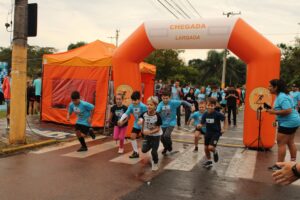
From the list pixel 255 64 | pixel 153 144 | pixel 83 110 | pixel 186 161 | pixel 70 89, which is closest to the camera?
pixel 153 144

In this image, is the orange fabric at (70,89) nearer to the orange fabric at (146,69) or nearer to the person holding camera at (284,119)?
the orange fabric at (146,69)

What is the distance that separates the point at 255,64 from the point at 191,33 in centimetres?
201

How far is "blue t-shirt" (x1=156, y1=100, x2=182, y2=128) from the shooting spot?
8508mm

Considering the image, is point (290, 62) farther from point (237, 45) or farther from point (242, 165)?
point (242, 165)

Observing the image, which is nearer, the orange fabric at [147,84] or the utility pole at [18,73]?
the utility pole at [18,73]

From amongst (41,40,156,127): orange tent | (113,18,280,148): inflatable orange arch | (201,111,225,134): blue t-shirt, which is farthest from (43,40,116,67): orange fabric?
(201,111,225,134): blue t-shirt

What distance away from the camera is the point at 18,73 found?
9.02m

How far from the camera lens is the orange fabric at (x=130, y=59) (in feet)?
35.3

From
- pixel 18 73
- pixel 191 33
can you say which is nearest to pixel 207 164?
pixel 191 33

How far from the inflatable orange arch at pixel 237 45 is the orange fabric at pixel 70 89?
6.13 ft

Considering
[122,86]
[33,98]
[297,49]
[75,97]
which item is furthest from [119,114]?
[297,49]

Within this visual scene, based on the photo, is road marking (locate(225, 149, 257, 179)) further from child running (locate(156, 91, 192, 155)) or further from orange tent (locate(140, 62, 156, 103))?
orange tent (locate(140, 62, 156, 103))

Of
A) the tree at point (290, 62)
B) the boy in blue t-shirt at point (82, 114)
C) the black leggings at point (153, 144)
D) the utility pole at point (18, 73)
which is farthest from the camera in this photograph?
the tree at point (290, 62)

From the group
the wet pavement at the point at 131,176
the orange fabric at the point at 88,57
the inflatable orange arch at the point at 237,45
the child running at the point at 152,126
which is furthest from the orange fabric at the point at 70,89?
the child running at the point at 152,126
